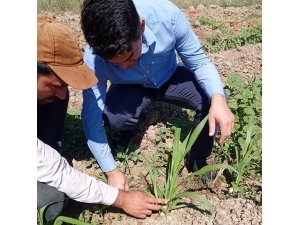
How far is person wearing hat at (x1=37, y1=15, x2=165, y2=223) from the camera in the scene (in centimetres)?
154

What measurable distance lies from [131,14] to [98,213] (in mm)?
1118

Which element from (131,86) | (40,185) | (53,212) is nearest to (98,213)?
(53,212)

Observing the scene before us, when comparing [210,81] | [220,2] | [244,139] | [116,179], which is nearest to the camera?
[210,81]

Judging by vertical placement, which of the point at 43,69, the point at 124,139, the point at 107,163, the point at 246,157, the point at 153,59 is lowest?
the point at 124,139

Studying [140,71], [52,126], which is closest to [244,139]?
[140,71]

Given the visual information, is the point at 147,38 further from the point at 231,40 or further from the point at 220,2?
the point at 220,2

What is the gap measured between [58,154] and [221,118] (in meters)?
0.77

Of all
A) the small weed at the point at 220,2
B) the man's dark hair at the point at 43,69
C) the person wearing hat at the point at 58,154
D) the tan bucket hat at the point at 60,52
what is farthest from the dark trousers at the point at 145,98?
the small weed at the point at 220,2

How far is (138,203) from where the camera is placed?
6.30 ft

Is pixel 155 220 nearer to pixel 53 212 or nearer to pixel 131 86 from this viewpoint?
pixel 53 212

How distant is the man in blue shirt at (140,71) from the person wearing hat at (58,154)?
118 millimetres

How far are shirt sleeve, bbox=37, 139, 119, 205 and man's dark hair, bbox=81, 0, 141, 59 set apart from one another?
0.48 meters

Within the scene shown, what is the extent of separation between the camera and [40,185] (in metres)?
1.87

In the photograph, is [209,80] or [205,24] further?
[205,24]
